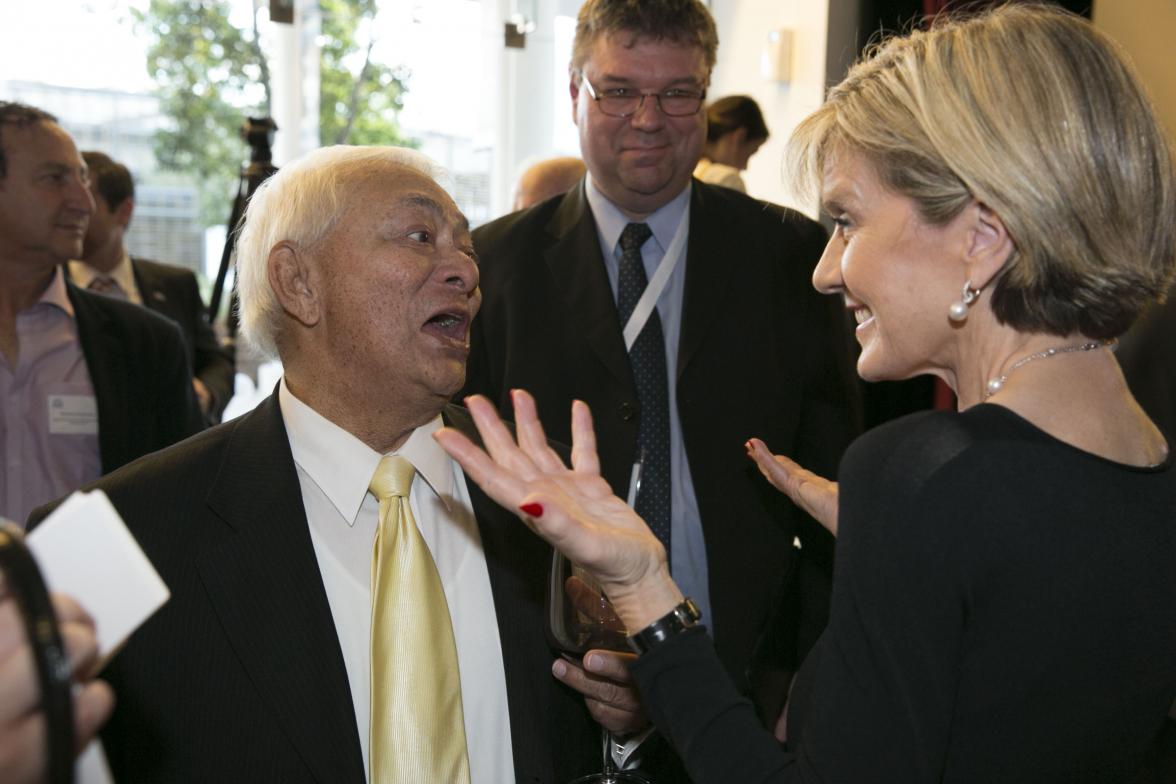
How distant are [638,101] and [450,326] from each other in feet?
3.17

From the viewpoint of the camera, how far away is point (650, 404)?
96.5 inches

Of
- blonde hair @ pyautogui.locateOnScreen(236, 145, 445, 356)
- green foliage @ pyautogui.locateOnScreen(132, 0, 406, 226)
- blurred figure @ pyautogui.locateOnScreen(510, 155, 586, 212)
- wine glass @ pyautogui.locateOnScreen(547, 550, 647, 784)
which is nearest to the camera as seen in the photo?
→ wine glass @ pyautogui.locateOnScreen(547, 550, 647, 784)

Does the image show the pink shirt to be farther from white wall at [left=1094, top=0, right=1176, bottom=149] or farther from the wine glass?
white wall at [left=1094, top=0, right=1176, bottom=149]

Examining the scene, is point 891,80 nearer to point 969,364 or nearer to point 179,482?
point 969,364

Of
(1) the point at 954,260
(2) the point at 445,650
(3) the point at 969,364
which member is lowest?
(2) the point at 445,650

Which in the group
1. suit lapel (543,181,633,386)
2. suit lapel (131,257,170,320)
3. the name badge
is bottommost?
the name badge

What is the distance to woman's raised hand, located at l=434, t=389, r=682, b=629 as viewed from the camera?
128cm

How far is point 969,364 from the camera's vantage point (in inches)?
50.0

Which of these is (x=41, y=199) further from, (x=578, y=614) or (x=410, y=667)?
(x=578, y=614)

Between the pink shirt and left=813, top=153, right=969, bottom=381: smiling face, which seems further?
the pink shirt

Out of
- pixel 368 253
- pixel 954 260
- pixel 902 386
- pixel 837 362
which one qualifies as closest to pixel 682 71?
pixel 837 362

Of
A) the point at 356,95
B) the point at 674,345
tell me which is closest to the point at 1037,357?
the point at 674,345

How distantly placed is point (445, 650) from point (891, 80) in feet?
3.34

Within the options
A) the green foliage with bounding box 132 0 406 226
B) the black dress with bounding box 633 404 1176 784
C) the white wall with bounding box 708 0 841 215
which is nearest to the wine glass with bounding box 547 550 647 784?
the black dress with bounding box 633 404 1176 784
